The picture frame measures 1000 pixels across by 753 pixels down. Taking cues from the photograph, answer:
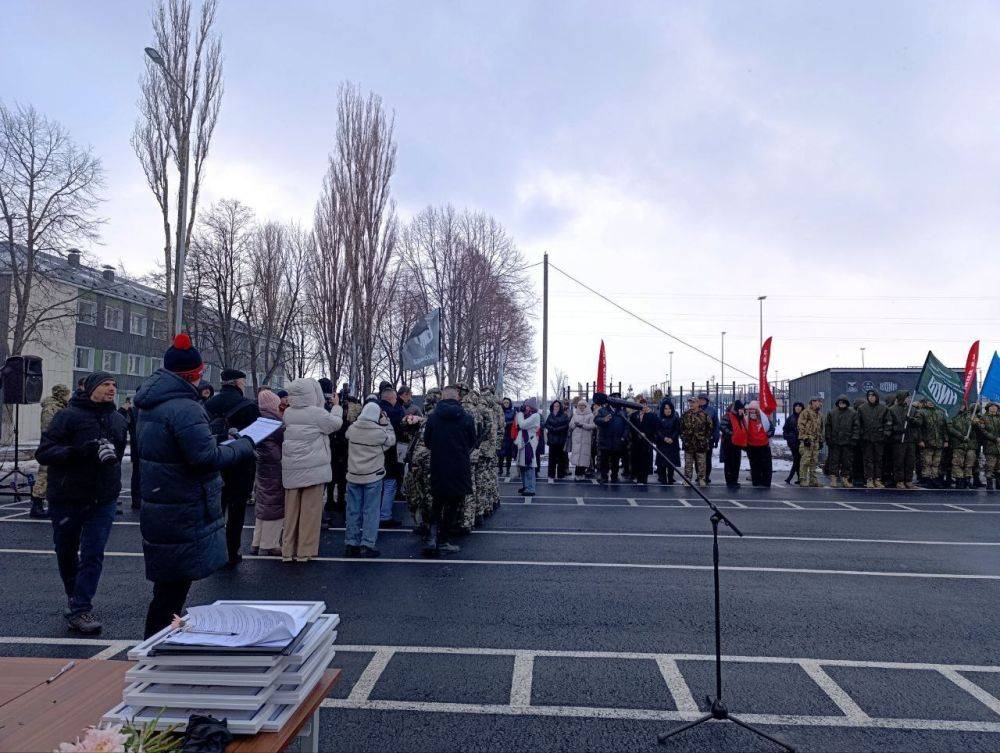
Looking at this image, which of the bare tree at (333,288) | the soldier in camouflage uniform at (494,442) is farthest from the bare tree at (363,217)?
the soldier in camouflage uniform at (494,442)

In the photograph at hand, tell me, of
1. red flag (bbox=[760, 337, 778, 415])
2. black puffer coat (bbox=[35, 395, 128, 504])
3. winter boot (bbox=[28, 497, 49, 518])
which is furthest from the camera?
red flag (bbox=[760, 337, 778, 415])

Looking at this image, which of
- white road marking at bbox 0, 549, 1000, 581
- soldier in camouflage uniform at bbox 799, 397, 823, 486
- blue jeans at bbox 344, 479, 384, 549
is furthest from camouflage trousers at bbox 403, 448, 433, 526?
soldier in camouflage uniform at bbox 799, 397, 823, 486

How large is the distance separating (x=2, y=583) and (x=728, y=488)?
45.1 ft

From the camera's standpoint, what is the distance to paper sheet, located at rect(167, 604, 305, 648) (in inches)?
93.4

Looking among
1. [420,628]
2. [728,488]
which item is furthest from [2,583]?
[728,488]

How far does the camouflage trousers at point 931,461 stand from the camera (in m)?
17.0

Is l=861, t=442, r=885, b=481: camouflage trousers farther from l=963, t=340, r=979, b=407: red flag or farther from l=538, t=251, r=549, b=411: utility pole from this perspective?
l=538, t=251, r=549, b=411: utility pole

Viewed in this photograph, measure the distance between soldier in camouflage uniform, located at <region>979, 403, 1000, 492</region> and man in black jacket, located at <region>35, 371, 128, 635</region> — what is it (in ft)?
59.6

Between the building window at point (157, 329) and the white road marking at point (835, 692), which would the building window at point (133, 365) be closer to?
the building window at point (157, 329)

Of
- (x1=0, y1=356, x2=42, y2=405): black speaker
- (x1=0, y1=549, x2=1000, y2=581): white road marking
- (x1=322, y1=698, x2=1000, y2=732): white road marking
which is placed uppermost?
(x1=0, y1=356, x2=42, y2=405): black speaker

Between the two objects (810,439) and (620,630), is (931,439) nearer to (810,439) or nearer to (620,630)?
(810,439)

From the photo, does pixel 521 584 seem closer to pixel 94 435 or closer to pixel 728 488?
pixel 94 435

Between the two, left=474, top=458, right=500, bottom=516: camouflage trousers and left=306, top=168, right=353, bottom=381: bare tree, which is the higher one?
left=306, top=168, right=353, bottom=381: bare tree

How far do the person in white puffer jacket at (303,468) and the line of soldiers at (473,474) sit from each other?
4.80 feet
